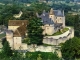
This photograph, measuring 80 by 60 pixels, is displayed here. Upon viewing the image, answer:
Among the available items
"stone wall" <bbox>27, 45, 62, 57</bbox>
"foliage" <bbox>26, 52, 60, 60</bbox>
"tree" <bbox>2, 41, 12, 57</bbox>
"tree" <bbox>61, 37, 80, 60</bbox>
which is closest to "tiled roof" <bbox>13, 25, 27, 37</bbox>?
"stone wall" <bbox>27, 45, 62, 57</bbox>

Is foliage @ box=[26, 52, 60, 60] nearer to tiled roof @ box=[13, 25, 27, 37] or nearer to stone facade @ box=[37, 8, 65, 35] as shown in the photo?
tiled roof @ box=[13, 25, 27, 37]

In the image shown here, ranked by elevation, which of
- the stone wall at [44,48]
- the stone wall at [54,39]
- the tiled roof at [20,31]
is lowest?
the stone wall at [44,48]

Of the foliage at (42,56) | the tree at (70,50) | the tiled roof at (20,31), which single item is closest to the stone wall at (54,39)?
the tree at (70,50)

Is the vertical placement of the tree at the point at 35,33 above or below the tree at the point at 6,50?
above

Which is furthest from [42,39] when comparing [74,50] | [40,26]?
[74,50]

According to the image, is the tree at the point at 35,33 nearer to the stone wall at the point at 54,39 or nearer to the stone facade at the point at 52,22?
the stone wall at the point at 54,39

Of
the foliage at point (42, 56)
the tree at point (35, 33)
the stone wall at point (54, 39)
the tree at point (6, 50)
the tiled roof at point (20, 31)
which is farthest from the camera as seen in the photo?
the stone wall at point (54, 39)

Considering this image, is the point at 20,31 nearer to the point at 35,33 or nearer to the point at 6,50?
the point at 35,33

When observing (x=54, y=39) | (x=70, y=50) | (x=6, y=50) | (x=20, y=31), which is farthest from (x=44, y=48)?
(x=6, y=50)

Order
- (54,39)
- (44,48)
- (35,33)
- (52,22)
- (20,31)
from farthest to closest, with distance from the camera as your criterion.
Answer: (52,22)
(20,31)
(54,39)
(35,33)
(44,48)
